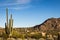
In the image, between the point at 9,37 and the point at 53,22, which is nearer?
the point at 9,37

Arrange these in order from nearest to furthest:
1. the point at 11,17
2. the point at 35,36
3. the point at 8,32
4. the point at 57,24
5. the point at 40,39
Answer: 1. the point at 11,17
2. the point at 8,32
3. the point at 40,39
4. the point at 35,36
5. the point at 57,24

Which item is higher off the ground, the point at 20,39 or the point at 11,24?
the point at 11,24

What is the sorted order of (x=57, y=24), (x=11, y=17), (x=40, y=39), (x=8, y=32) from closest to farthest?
(x=11, y=17) → (x=8, y=32) → (x=40, y=39) → (x=57, y=24)

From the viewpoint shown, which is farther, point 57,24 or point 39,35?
point 57,24

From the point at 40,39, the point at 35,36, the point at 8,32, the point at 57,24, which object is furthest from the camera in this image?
the point at 57,24

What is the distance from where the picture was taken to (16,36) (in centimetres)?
3077

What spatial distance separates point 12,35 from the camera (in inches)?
1148

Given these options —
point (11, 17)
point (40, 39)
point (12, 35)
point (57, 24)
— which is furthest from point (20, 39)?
point (57, 24)

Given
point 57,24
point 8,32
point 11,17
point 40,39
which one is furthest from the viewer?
point 57,24

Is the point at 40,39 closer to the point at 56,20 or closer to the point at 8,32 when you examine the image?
the point at 8,32

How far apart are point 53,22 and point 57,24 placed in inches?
195

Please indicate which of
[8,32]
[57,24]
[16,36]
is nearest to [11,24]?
[8,32]

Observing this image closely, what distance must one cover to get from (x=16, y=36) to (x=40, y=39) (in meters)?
3.91

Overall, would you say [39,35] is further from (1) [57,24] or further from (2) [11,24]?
(1) [57,24]
